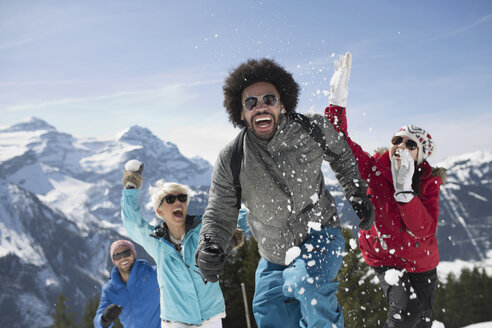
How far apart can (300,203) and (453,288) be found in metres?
47.2

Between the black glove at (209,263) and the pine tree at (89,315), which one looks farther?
the pine tree at (89,315)

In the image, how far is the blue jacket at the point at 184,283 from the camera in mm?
4500

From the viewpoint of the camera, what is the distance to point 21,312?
163125 millimetres

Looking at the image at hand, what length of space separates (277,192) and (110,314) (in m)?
3.83

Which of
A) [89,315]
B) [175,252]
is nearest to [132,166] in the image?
[175,252]

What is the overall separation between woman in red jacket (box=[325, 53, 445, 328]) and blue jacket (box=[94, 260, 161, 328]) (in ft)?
10.0

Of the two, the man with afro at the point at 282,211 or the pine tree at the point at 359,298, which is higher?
the man with afro at the point at 282,211

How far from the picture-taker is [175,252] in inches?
183

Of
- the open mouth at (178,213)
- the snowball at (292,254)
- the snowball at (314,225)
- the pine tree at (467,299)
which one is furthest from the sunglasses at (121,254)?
the pine tree at (467,299)

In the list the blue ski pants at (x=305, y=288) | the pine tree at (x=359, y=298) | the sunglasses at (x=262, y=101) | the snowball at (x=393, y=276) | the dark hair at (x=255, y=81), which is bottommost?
the pine tree at (x=359, y=298)

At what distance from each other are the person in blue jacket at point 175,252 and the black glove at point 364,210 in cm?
147

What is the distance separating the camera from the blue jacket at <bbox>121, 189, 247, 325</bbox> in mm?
4500

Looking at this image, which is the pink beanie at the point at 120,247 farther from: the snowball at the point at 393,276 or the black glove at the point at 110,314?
the snowball at the point at 393,276

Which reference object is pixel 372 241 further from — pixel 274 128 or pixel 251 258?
pixel 251 258
